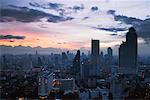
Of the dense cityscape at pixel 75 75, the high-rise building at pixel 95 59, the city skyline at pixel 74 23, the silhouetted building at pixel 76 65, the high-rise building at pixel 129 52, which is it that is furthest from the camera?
the silhouetted building at pixel 76 65

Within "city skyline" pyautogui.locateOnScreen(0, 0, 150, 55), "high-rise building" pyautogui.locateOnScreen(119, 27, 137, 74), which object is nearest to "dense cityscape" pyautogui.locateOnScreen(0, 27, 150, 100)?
"high-rise building" pyautogui.locateOnScreen(119, 27, 137, 74)

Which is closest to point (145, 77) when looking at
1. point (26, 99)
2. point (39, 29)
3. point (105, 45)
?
point (105, 45)

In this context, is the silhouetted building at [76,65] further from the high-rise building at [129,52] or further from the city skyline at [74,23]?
the high-rise building at [129,52]

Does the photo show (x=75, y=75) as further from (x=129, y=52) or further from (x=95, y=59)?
(x=129, y=52)

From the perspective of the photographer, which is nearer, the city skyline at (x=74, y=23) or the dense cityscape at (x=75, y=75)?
the dense cityscape at (x=75, y=75)

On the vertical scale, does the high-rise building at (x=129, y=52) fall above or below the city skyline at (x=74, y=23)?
below

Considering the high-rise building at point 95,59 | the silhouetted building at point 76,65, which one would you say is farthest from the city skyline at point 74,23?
the silhouetted building at point 76,65

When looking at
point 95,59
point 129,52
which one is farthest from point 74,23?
point 129,52
